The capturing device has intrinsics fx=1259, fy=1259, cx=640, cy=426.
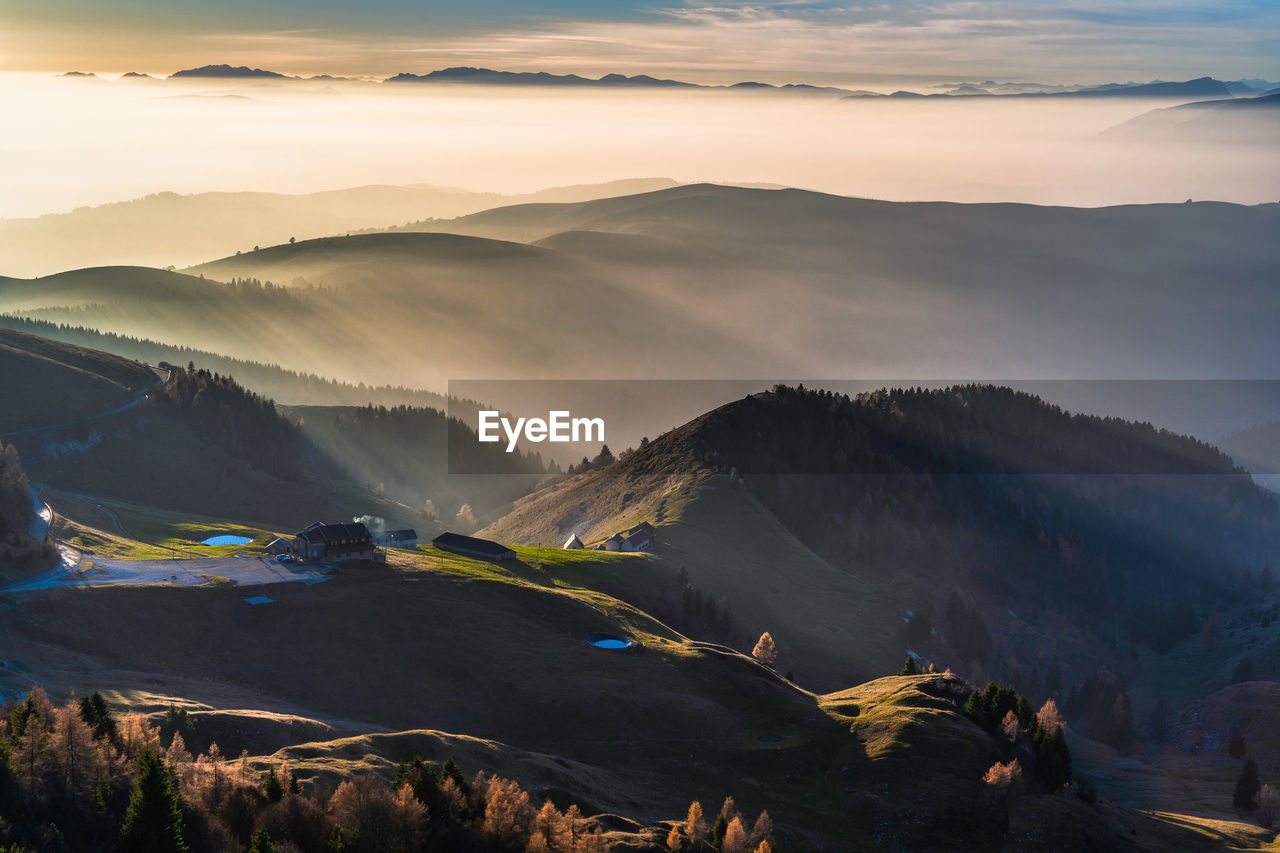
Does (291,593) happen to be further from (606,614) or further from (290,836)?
(290,836)

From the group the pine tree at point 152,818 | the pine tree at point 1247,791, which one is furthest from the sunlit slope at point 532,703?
the pine tree at point 1247,791

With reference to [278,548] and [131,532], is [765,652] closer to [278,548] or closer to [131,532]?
[278,548]

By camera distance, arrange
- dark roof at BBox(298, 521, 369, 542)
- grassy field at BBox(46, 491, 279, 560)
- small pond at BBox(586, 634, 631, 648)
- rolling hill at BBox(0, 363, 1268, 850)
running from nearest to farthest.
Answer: rolling hill at BBox(0, 363, 1268, 850) < small pond at BBox(586, 634, 631, 648) < dark roof at BBox(298, 521, 369, 542) < grassy field at BBox(46, 491, 279, 560)

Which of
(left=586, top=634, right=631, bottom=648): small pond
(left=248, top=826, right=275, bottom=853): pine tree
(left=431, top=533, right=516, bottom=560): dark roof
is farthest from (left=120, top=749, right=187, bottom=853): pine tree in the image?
(left=431, top=533, right=516, bottom=560): dark roof

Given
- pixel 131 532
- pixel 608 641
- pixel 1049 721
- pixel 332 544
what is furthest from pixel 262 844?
pixel 131 532

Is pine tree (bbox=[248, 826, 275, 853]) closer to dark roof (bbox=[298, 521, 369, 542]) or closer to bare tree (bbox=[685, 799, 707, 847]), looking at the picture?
bare tree (bbox=[685, 799, 707, 847])

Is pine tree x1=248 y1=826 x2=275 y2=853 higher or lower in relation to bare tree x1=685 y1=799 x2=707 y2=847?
higher

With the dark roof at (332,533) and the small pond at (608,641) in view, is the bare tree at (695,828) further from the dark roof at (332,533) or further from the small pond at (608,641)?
the dark roof at (332,533)
